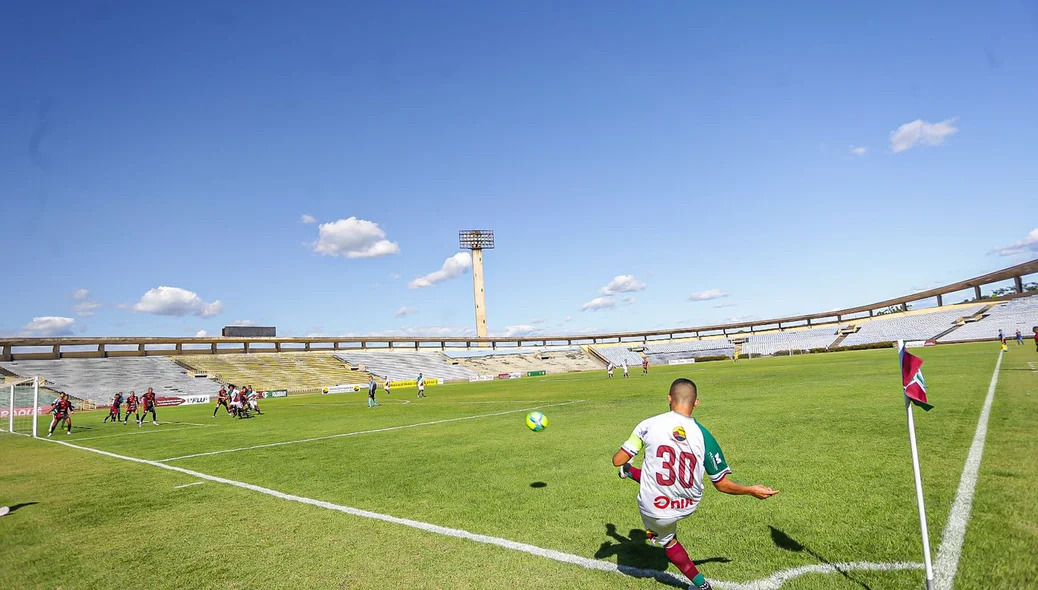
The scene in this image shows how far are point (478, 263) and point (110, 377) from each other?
67473mm

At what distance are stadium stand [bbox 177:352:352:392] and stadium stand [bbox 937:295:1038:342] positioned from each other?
77311 millimetres

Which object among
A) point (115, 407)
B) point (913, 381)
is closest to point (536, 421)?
point (913, 381)

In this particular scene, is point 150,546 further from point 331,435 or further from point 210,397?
point 210,397

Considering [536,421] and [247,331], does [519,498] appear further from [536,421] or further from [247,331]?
[247,331]

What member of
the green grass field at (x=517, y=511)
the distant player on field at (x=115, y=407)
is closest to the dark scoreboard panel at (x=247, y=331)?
the distant player on field at (x=115, y=407)

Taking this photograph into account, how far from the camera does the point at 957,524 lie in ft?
18.2

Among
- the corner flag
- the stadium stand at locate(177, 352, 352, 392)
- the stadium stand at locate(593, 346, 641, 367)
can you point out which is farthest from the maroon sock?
the stadium stand at locate(593, 346, 641, 367)

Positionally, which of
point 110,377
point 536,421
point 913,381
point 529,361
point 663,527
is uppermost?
point 110,377

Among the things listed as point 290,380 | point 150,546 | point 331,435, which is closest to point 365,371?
point 290,380

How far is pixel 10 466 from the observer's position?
1460 centimetres

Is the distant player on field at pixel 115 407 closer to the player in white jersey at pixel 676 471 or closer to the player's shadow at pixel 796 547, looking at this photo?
the player in white jersey at pixel 676 471

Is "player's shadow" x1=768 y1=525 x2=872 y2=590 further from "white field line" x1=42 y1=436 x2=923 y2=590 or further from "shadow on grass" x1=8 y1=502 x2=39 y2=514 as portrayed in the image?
"shadow on grass" x1=8 y1=502 x2=39 y2=514

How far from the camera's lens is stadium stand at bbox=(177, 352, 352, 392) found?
63.7m

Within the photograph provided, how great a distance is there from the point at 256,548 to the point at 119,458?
12.2 metres
